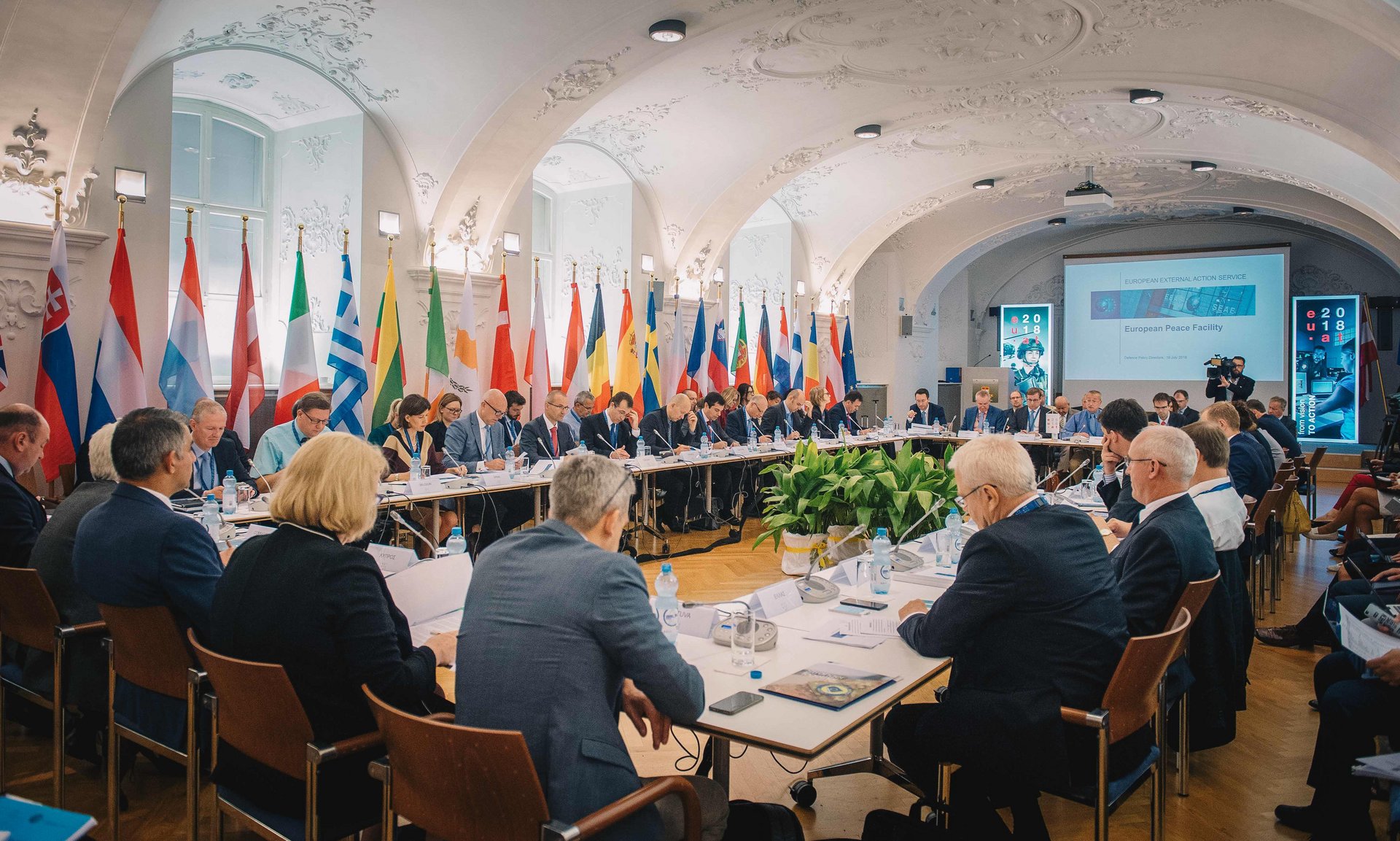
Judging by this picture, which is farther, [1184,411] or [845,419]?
[845,419]

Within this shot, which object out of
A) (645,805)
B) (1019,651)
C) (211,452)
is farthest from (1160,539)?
(211,452)

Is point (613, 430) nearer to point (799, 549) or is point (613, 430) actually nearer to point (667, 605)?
point (799, 549)

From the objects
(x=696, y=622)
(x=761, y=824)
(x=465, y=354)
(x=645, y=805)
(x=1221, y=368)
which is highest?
(x=1221, y=368)

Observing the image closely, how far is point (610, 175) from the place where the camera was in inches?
388

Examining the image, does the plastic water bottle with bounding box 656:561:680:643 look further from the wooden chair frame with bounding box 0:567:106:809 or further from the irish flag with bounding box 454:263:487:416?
the irish flag with bounding box 454:263:487:416

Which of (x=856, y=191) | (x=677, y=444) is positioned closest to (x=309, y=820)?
(x=677, y=444)

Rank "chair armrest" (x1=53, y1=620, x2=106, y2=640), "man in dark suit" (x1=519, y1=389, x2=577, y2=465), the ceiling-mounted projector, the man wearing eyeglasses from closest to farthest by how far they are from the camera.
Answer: "chair armrest" (x1=53, y1=620, x2=106, y2=640)
the man wearing eyeglasses
"man in dark suit" (x1=519, y1=389, x2=577, y2=465)
the ceiling-mounted projector

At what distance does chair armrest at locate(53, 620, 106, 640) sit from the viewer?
263cm

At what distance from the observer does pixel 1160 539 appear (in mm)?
2693

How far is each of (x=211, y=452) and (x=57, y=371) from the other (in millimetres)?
1073

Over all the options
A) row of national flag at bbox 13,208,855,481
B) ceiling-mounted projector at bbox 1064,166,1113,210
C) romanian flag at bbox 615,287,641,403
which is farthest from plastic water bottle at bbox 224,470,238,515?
ceiling-mounted projector at bbox 1064,166,1113,210

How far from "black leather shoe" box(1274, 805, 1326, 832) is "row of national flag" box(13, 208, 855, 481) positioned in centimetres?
518

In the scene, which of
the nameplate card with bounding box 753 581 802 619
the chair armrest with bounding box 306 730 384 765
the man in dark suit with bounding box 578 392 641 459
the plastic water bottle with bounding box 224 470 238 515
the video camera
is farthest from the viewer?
the video camera

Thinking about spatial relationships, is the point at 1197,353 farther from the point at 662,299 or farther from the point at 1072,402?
the point at 662,299
